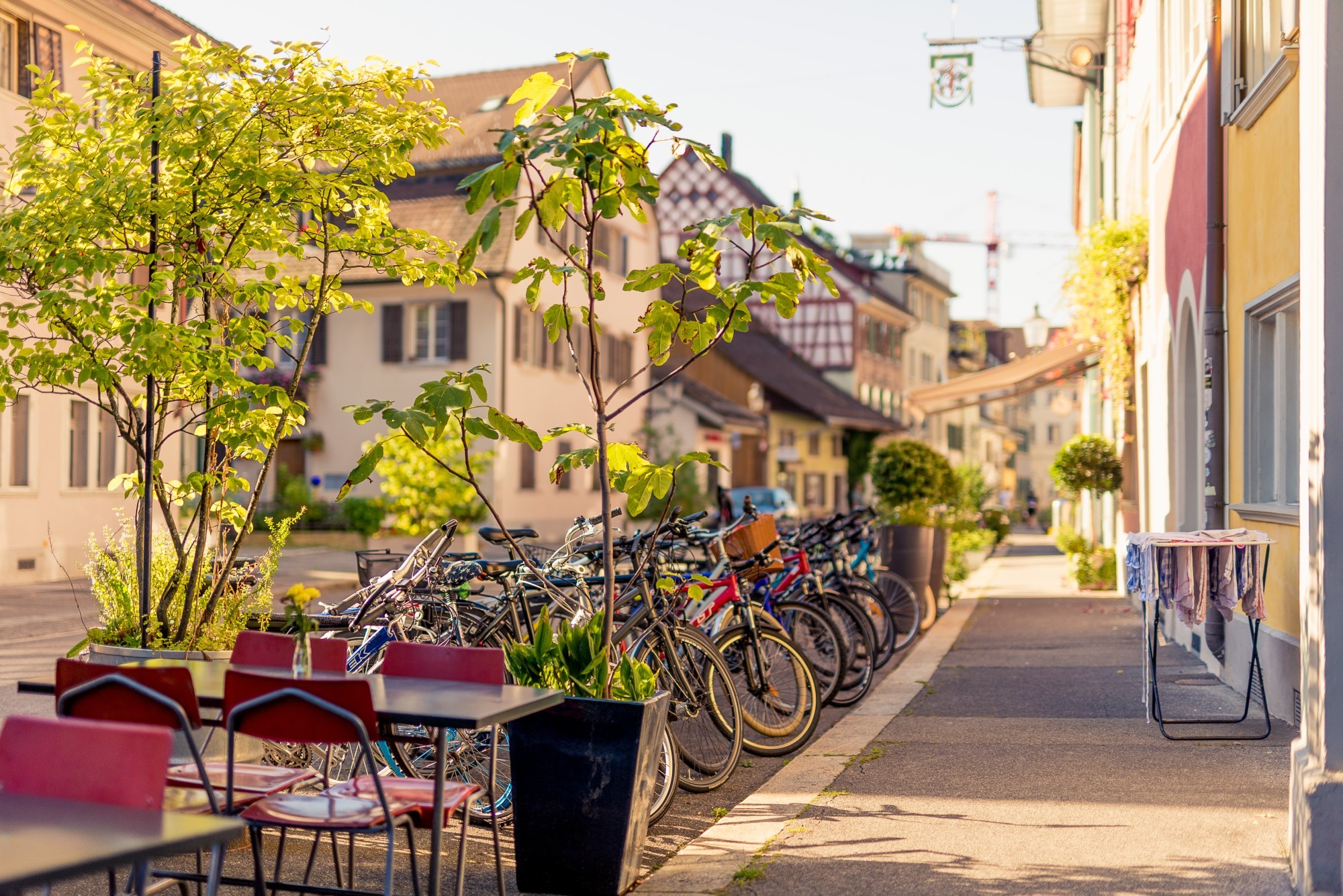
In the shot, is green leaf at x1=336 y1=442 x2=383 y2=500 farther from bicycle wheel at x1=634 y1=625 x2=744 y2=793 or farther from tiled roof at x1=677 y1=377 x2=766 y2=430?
tiled roof at x1=677 y1=377 x2=766 y2=430

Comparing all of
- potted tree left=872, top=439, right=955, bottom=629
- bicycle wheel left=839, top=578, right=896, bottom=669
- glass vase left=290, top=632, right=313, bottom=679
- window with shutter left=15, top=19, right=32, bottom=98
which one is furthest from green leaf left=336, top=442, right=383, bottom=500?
window with shutter left=15, top=19, right=32, bottom=98

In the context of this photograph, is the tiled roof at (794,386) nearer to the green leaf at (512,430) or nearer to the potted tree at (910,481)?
the potted tree at (910,481)

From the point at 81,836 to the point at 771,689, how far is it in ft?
15.9

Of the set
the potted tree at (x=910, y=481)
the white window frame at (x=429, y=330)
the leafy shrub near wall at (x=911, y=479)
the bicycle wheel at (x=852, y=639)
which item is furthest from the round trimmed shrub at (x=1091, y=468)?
the white window frame at (x=429, y=330)

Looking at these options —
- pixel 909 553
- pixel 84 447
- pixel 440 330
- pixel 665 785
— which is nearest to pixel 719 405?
pixel 440 330

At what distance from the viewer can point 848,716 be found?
8531mm

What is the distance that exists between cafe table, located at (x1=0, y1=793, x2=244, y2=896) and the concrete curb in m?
2.33

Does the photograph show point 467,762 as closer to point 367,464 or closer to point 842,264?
point 367,464

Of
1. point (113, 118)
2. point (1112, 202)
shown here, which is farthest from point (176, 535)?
point (1112, 202)

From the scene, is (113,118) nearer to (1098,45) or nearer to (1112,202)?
(1112,202)

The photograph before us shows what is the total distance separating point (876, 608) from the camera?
1001 centimetres

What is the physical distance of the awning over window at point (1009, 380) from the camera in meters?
21.6

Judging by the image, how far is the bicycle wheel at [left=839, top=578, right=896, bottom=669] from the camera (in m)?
9.87

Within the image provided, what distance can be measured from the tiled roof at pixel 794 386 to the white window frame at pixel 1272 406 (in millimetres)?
36527
